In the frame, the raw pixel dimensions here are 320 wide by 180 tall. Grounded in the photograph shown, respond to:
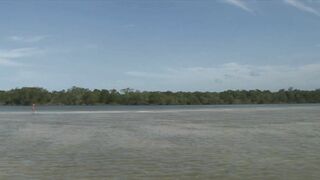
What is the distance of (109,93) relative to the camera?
135m

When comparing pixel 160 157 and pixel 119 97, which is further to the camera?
pixel 119 97

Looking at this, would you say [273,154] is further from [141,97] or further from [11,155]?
[141,97]

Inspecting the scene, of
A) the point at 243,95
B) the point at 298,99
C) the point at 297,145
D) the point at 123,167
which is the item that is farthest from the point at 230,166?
the point at 298,99

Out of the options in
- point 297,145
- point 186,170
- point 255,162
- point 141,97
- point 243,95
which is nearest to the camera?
point 186,170

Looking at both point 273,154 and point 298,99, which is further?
point 298,99

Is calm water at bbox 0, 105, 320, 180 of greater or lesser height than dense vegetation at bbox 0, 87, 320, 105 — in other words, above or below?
below

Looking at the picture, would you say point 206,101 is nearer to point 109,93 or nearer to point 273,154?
point 109,93

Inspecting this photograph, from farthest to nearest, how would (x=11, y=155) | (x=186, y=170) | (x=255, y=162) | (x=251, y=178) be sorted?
(x=11, y=155) → (x=255, y=162) → (x=186, y=170) → (x=251, y=178)

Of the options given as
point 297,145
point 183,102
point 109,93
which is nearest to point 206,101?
point 183,102

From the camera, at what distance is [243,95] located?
490ft

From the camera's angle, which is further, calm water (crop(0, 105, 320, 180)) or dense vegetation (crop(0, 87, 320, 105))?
dense vegetation (crop(0, 87, 320, 105))

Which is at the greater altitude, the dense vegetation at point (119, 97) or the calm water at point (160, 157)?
the dense vegetation at point (119, 97)

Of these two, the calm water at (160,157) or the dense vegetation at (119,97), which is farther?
the dense vegetation at (119,97)

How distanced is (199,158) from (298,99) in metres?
147
